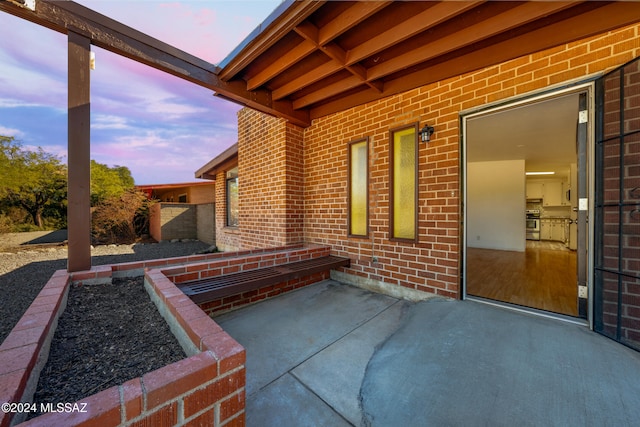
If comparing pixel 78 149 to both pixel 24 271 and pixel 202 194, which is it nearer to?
pixel 24 271

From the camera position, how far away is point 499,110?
269 cm

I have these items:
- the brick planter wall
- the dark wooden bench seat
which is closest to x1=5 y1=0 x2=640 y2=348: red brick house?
the dark wooden bench seat

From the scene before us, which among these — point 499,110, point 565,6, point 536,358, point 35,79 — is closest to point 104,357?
point 536,358

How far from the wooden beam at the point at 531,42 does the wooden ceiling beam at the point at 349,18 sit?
116 centimetres

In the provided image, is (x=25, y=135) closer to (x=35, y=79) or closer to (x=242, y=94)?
(x=35, y=79)

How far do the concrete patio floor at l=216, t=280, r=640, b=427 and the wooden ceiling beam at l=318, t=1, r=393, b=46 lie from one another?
3.07 meters

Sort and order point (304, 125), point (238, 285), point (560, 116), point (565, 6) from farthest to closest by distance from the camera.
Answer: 1. point (304, 125)
2. point (560, 116)
3. point (238, 285)
4. point (565, 6)

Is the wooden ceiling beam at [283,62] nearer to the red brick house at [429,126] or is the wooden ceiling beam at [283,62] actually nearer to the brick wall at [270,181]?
the red brick house at [429,126]

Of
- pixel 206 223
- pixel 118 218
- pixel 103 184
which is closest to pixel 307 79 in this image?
pixel 206 223

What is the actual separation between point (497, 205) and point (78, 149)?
383 inches

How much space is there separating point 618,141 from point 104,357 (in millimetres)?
4110

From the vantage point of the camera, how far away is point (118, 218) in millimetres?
9711

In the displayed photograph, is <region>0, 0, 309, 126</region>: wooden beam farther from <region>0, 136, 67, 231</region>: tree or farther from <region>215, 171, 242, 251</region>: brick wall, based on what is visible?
<region>0, 136, 67, 231</region>: tree

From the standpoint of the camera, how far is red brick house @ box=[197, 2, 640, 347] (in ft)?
6.85
